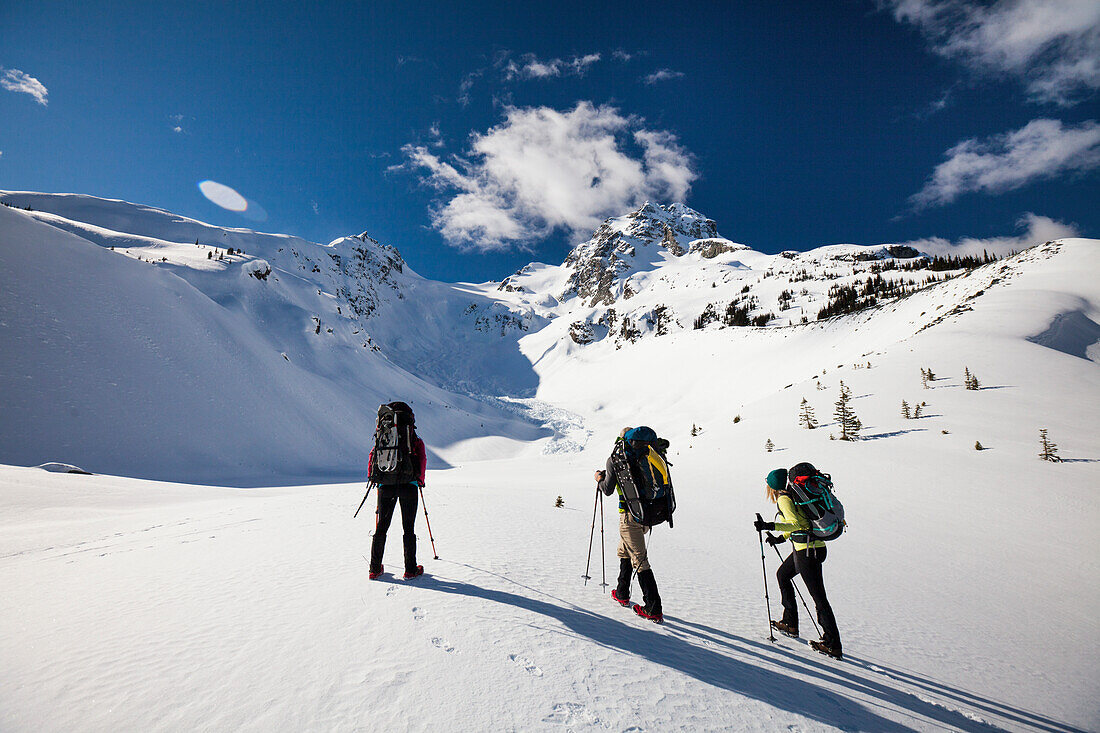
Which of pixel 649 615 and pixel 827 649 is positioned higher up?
pixel 649 615

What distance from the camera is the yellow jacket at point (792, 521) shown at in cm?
454

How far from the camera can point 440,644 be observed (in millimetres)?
3422

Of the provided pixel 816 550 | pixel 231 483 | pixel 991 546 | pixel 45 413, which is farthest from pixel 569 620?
pixel 45 413

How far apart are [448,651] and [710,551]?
5.98 meters

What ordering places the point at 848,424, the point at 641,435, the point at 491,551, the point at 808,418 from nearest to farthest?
1. the point at 641,435
2. the point at 491,551
3. the point at 848,424
4. the point at 808,418

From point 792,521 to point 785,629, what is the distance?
1.28 meters

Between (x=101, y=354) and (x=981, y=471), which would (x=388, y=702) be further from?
(x=101, y=354)

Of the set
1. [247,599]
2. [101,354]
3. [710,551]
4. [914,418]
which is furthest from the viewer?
[101,354]

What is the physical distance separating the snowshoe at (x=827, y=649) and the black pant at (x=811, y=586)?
4cm

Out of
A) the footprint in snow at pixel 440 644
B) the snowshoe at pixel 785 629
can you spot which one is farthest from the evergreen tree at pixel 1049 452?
the footprint in snow at pixel 440 644

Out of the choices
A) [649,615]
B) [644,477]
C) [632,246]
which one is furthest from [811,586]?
[632,246]

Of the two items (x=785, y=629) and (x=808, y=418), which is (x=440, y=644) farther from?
(x=808, y=418)

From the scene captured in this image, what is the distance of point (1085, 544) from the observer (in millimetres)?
8062

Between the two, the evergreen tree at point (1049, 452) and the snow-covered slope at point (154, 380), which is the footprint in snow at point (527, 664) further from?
the snow-covered slope at point (154, 380)
